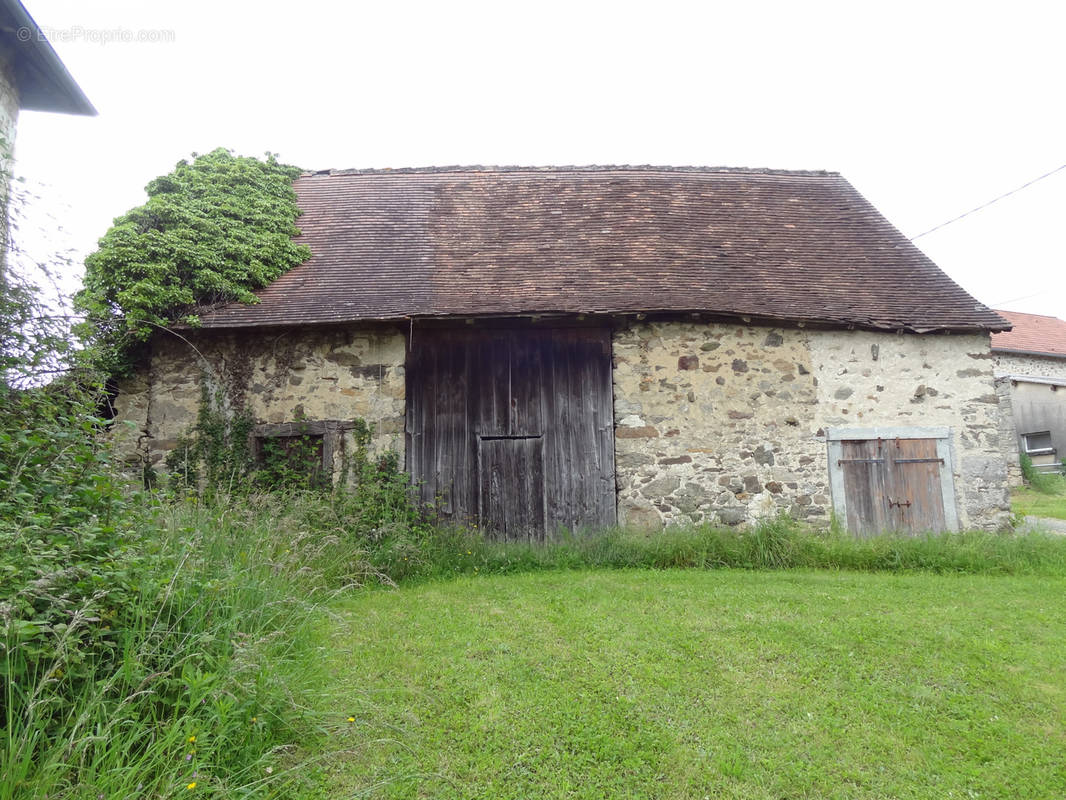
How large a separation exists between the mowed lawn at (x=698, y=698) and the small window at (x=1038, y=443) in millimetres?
15101

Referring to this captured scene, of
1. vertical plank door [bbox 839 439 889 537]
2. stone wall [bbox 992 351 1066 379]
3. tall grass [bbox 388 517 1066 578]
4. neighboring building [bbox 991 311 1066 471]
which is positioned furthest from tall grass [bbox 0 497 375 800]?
stone wall [bbox 992 351 1066 379]

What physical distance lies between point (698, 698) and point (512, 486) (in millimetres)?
4527

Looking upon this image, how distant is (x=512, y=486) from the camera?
7.62 meters

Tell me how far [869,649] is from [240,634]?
12.6ft

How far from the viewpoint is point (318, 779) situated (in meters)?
2.51

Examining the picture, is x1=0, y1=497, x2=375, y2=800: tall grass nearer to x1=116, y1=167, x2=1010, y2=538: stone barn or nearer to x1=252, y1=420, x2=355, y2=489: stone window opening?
x1=252, y1=420, x2=355, y2=489: stone window opening

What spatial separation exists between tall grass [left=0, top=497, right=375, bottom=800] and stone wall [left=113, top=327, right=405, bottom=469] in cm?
418

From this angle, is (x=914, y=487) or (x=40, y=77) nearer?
(x=40, y=77)

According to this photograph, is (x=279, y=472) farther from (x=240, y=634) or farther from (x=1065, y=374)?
(x=1065, y=374)

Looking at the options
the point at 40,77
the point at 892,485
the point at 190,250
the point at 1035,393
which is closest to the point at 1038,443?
the point at 1035,393

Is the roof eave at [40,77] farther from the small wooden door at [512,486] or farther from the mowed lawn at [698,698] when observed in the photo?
the mowed lawn at [698,698]

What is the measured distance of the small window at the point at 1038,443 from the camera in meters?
16.7

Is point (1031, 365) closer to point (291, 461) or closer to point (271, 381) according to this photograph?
point (291, 461)

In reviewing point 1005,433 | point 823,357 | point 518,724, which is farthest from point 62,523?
point 1005,433
